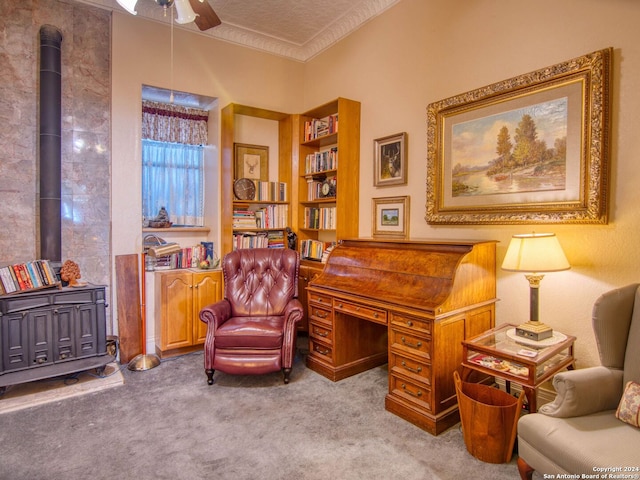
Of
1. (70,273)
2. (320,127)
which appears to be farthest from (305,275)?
(70,273)

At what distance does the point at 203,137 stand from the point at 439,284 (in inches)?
123

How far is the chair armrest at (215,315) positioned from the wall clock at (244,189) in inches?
51.9

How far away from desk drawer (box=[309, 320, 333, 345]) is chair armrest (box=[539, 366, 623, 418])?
5.40 feet

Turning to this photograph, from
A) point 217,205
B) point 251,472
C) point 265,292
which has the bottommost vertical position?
point 251,472

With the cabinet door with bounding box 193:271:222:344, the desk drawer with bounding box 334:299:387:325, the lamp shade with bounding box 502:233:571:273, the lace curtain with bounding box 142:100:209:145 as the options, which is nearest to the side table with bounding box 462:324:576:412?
the lamp shade with bounding box 502:233:571:273

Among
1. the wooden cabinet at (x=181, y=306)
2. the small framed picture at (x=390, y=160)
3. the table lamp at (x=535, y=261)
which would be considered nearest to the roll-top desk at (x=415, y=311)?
the table lamp at (x=535, y=261)

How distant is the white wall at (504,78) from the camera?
2.10 metres

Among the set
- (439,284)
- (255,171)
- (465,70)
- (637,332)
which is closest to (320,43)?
(255,171)

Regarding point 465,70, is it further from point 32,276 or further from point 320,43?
point 32,276

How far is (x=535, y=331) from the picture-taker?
2.18 metres

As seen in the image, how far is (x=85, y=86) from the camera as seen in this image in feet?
11.2

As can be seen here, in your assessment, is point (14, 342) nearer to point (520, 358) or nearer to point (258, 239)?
point (258, 239)

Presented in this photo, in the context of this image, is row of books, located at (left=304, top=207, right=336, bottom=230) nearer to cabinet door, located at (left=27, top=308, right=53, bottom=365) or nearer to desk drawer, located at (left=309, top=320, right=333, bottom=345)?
desk drawer, located at (left=309, top=320, right=333, bottom=345)

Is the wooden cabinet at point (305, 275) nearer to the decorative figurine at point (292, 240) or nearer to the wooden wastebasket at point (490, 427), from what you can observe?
the decorative figurine at point (292, 240)
